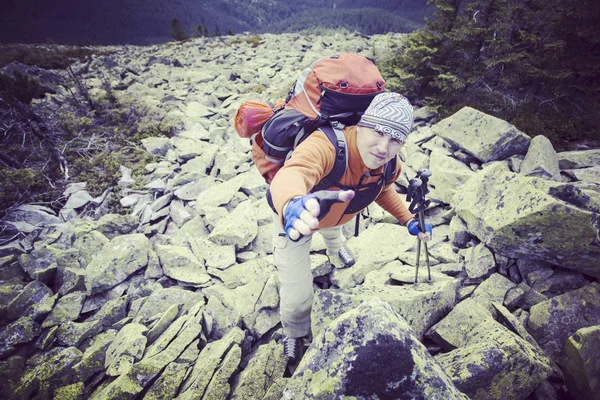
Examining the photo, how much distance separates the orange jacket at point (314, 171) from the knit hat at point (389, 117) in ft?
0.82

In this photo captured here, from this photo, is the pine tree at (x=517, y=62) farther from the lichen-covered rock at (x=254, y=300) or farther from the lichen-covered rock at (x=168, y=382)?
the lichen-covered rock at (x=168, y=382)

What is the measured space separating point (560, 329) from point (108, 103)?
13.8 meters

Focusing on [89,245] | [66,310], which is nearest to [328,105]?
[66,310]

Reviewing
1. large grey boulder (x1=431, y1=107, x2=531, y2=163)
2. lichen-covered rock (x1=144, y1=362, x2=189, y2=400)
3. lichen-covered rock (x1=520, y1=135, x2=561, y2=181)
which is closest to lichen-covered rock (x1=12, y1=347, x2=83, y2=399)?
lichen-covered rock (x1=144, y1=362, x2=189, y2=400)

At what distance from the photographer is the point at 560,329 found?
2.80 metres

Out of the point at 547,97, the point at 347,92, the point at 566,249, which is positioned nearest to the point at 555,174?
the point at 566,249

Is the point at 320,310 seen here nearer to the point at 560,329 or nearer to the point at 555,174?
the point at 560,329

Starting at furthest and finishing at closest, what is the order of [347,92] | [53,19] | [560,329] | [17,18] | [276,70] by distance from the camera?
[53,19]
[17,18]
[276,70]
[560,329]
[347,92]

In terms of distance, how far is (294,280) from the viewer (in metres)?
3.10

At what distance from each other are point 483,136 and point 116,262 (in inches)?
300

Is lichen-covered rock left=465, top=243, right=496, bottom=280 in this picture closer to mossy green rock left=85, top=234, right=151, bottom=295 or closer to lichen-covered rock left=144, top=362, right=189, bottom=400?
lichen-covered rock left=144, top=362, right=189, bottom=400

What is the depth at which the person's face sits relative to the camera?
2.38 m

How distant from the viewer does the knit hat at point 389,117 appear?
2.37m

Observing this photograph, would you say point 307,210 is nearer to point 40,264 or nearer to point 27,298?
point 27,298
